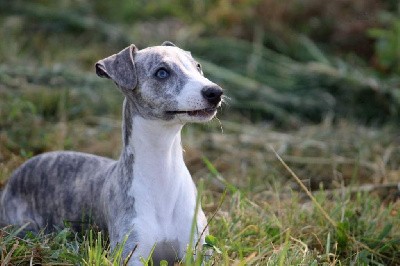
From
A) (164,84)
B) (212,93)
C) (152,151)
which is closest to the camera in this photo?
(212,93)

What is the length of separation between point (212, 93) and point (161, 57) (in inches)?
16.7

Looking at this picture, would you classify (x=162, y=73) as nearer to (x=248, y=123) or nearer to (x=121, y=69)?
(x=121, y=69)

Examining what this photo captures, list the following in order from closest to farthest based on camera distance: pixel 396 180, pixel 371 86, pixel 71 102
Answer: pixel 396 180 → pixel 71 102 → pixel 371 86

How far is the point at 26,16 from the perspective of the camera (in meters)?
8.38

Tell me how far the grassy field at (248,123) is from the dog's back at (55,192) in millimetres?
188

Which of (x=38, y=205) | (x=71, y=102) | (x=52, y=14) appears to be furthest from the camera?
(x=52, y=14)

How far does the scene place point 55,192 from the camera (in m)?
4.43

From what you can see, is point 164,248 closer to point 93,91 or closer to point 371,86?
point 93,91

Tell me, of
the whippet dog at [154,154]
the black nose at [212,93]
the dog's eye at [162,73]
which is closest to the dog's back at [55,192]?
the whippet dog at [154,154]

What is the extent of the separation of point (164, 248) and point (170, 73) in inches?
33.1

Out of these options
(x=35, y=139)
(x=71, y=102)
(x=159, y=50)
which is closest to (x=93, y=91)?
(x=71, y=102)

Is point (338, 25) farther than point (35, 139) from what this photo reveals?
Yes

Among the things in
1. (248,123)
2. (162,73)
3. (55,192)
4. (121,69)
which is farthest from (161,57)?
(248,123)

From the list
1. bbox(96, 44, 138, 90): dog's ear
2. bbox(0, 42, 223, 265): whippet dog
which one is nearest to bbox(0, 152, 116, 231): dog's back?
bbox(0, 42, 223, 265): whippet dog
